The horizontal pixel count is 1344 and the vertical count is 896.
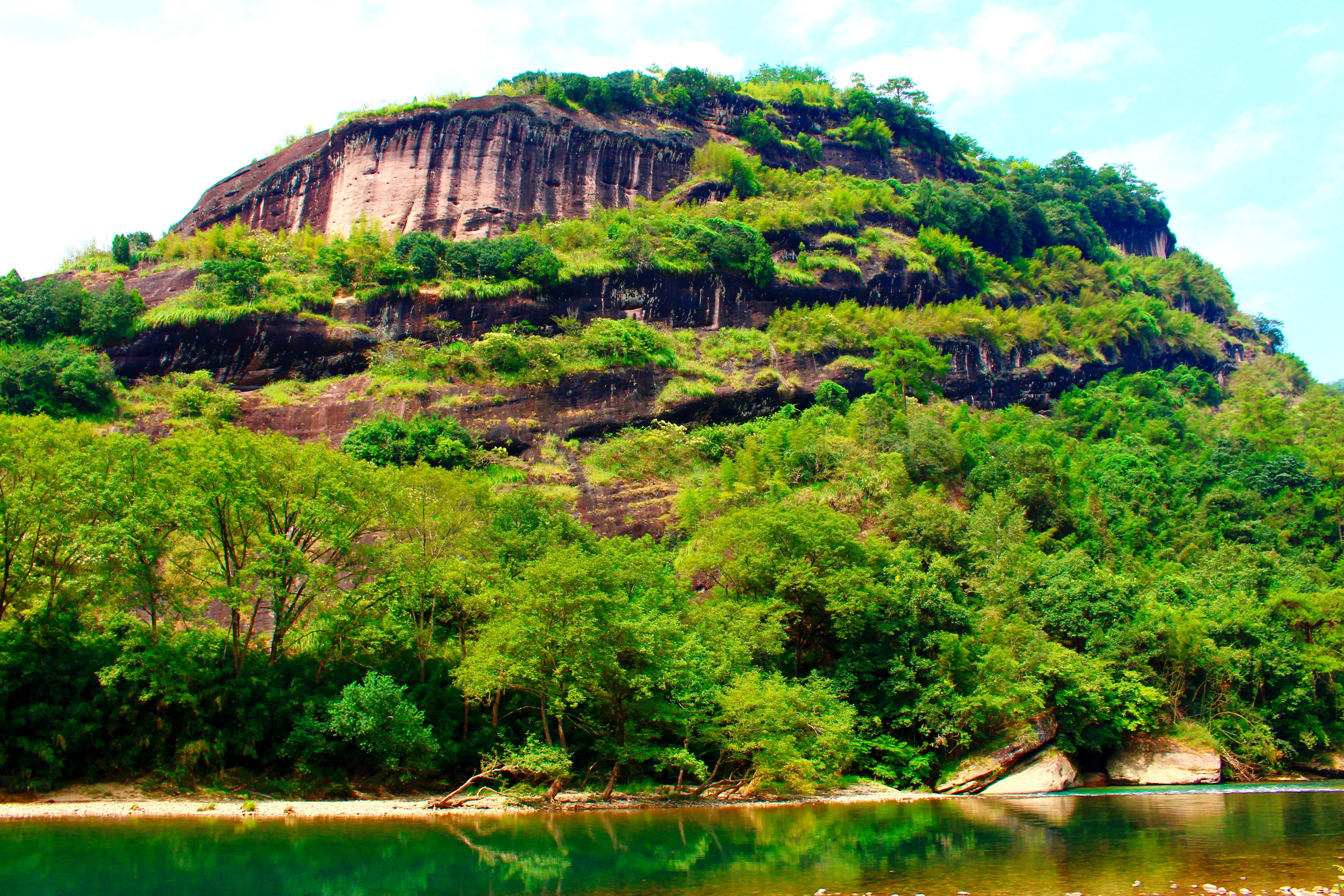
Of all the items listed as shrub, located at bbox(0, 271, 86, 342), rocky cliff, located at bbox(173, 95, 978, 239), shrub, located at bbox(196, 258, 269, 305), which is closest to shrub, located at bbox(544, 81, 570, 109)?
rocky cliff, located at bbox(173, 95, 978, 239)

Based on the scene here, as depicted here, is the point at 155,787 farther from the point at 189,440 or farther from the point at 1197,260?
the point at 1197,260

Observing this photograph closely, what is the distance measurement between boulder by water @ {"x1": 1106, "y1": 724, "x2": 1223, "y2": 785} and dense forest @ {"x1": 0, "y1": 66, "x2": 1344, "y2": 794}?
0.61 meters

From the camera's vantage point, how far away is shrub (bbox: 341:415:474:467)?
39406 millimetres

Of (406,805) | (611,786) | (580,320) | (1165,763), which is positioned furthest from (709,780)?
(580,320)

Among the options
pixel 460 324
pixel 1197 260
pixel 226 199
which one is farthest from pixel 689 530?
pixel 1197 260

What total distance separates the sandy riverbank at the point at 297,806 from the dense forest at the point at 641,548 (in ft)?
2.18

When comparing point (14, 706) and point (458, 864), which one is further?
point (14, 706)

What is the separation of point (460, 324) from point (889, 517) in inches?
967

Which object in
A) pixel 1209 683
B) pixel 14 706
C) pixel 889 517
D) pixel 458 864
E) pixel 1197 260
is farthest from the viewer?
pixel 1197 260

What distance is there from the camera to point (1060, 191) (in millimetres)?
83688

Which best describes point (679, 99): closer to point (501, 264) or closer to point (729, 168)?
point (729, 168)

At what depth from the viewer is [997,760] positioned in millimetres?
28109

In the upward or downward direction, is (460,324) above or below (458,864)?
above

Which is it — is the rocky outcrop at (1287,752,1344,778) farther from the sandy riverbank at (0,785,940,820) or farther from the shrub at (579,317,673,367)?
the shrub at (579,317,673,367)
